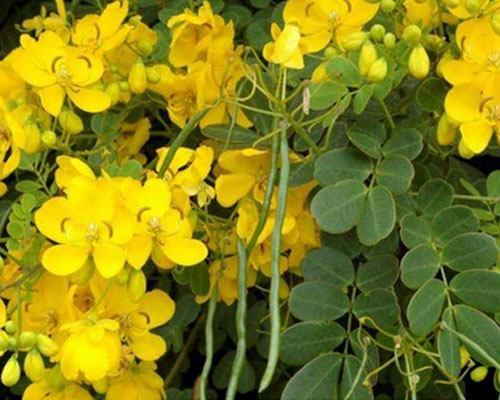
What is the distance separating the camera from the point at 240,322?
4.00ft

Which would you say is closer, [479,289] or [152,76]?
[479,289]

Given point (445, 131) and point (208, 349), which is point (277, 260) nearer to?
point (208, 349)

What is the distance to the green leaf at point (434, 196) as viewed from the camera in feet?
4.34

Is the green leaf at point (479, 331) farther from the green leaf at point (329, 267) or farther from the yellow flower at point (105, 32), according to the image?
the yellow flower at point (105, 32)

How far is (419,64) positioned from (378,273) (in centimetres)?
25

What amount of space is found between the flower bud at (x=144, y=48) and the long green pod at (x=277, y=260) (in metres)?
0.28

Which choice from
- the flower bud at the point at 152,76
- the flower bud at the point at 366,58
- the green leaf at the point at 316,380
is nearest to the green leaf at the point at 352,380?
the green leaf at the point at 316,380

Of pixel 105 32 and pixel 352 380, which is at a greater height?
pixel 105 32

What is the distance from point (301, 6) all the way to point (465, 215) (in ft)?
1.08

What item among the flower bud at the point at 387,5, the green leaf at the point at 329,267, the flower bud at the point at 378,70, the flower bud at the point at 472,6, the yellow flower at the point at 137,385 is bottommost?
the yellow flower at the point at 137,385

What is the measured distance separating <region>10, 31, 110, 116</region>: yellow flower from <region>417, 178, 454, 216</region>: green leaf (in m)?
0.39

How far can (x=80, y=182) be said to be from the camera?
1.18 m

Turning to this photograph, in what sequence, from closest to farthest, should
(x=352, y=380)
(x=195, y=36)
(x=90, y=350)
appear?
(x=90, y=350)
(x=352, y=380)
(x=195, y=36)

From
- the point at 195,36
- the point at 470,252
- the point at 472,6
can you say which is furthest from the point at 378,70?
the point at 195,36
